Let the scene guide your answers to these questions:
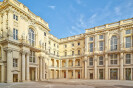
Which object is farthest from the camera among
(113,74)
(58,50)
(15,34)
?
(58,50)

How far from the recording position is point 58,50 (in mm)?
42531

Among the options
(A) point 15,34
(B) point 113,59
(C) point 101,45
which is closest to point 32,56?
(A) point 15,34

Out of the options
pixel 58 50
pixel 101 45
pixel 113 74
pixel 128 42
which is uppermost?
pixel 128 42

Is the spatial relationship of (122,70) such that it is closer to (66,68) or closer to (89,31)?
(89,31)

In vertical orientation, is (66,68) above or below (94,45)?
below

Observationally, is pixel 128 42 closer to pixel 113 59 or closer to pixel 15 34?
pixel 113 59

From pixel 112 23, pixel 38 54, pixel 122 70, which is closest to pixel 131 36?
pixel 112 23

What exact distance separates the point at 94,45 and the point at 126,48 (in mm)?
9663

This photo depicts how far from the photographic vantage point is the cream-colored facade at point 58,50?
19.6 meters

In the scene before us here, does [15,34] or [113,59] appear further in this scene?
[113,59]

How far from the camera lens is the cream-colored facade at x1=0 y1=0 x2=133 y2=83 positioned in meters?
19.6

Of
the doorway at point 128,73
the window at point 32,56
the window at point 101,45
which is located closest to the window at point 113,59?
the doorway at point 128,73

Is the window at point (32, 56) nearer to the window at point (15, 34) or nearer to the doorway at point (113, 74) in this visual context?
the window at point (15, 34)

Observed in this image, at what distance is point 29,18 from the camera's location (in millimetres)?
24500
